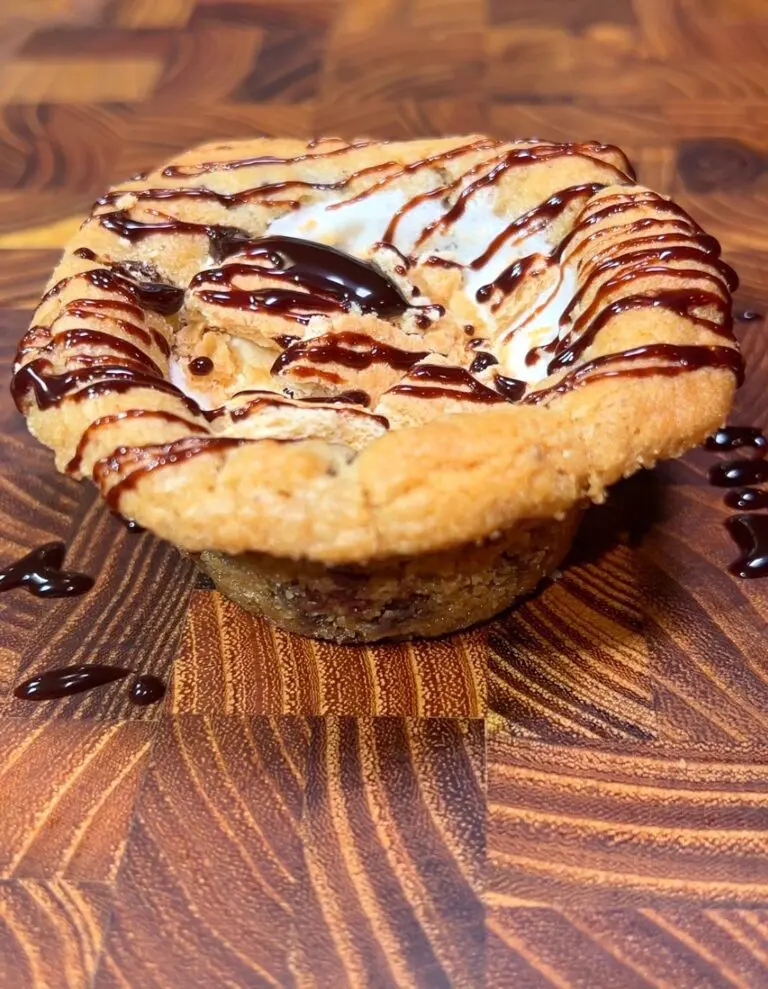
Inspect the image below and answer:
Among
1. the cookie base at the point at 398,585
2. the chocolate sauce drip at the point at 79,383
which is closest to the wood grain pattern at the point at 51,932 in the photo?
the cookie base at the point at 398,585

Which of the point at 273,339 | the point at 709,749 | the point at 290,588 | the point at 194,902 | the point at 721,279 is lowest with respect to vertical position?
the point at 194,902

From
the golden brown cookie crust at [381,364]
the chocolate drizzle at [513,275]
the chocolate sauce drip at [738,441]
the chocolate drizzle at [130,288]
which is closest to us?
the golden brown cookie crust at [381,364]

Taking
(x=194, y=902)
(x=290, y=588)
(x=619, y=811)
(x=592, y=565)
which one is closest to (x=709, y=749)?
(x=619, y=811)

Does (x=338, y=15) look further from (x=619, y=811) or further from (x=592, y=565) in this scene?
(x=619, y=811)

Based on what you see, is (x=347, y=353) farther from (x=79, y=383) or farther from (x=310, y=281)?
Answer: (x=79, y=383)

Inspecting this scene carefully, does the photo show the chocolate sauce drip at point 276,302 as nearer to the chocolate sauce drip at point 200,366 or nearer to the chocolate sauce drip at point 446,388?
the chocolate sauce drip at point 200,366

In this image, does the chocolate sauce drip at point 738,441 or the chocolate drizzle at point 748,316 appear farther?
the chocolate drizzle at point 748,316

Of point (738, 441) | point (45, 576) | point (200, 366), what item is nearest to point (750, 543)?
point (738, 441)
